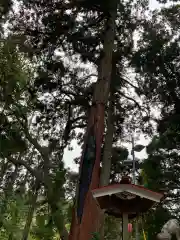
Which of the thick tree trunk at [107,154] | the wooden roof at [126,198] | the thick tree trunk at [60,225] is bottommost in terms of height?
the thick tree trunk at [60,225]

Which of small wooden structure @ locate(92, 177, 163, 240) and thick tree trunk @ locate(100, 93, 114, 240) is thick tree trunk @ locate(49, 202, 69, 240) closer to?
thick tree trunk @ locate(100, 93, 114, 240)

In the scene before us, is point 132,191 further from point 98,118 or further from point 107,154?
point 107,154

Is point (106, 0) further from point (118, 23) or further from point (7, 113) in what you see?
point (7, 113)

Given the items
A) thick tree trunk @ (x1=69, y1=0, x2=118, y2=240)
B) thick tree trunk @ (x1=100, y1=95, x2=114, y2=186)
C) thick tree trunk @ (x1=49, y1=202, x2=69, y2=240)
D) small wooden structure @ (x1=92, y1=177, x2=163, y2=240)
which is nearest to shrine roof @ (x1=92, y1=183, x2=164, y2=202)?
small wooden structure @ (x1=92, y1=177, x2=163, y2=240)

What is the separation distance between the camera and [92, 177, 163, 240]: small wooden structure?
3.95 m

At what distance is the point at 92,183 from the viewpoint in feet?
20.7

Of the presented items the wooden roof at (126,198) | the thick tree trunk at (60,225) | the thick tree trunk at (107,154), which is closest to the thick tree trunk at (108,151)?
the thick tree trunk at (107,154)

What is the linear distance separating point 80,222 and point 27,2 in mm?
6401

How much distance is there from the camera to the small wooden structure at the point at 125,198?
12.9 feet

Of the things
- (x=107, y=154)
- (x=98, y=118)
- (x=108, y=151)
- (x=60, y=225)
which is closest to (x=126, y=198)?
(x=60, y=225)

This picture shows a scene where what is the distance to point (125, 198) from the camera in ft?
13.4

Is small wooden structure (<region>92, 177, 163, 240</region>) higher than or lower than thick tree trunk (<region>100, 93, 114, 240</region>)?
lower

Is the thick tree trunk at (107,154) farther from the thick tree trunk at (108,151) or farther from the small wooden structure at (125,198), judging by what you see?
the small wooden structure at (125,198)

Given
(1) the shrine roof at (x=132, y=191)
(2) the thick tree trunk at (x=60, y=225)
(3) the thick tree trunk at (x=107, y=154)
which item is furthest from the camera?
(3) the thick tree trunk at (x=107, y=154)
